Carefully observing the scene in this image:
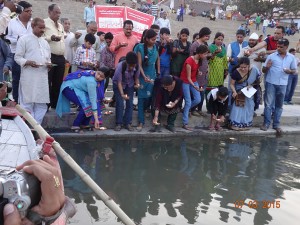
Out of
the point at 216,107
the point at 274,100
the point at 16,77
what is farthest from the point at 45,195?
the point at 274,100

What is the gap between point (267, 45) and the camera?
8.91m

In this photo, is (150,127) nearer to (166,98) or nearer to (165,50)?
(166,98)

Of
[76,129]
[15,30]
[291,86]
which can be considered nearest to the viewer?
[15,30]

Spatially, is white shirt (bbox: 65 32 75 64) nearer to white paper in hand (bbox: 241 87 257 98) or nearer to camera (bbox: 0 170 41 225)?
white paper in hand (bbox: 241 87 257 98)

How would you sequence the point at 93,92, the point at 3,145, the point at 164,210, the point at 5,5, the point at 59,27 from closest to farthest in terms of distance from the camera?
the point at 3,145 → the point at 164,210 → the point at 5,5 → the point at 93,92 → the point at 59,27

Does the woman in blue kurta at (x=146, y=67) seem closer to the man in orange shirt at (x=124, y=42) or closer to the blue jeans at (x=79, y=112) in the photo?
the man in orange shirt at (x=124, y=42)

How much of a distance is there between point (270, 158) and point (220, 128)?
1664 mm

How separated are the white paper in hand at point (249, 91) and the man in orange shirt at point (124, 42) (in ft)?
8.03

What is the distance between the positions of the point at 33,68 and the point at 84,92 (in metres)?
0.94

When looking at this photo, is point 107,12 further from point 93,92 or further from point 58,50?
point 93,92

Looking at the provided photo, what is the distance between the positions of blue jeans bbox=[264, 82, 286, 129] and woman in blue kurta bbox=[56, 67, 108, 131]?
3667 mm

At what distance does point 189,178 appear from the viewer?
5840mm

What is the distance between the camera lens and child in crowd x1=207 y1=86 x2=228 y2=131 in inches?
316

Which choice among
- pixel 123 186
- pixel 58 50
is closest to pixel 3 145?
pixel 123 186
